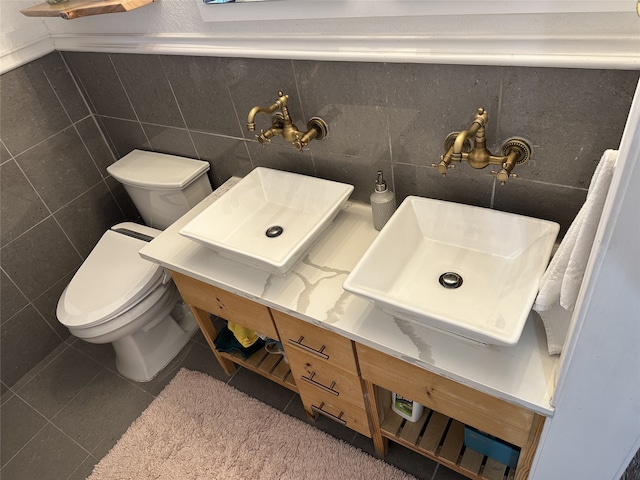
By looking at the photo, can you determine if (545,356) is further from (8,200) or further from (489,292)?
(8,200)

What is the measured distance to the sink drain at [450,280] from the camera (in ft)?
3.47

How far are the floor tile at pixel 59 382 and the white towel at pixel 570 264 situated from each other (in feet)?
6.04

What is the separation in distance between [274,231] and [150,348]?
3.06ft

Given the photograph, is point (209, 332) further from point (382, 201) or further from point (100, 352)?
point (382, 201)

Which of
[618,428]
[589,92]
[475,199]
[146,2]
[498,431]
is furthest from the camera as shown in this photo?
[146,2]

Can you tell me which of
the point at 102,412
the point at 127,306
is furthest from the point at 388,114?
the point at 102,412

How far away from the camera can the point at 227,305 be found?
1.39 meters

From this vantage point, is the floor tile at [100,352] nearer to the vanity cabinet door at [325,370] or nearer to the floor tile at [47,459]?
the floor tile at [47,459]

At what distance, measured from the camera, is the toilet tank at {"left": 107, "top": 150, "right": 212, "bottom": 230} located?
1687 mm

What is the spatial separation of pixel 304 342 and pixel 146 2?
1091mm

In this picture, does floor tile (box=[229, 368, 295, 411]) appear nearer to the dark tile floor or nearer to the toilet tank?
the dark tile floor

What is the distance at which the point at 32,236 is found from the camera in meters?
1.86

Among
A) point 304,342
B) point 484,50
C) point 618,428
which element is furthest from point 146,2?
point 618,428

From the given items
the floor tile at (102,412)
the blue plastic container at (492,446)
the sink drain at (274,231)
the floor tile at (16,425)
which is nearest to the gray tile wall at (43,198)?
the floor tile at (16,425)
